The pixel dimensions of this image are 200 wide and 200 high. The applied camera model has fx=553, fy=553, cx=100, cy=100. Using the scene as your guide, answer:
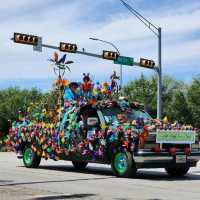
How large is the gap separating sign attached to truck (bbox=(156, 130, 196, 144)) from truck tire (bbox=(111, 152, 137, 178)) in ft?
2.77

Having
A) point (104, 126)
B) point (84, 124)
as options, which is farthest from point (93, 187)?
point (84, 124)

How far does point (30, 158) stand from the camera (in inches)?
685

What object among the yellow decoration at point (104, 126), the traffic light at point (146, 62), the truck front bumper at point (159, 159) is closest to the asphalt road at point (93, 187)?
the truck front bumper at point (159, 159)

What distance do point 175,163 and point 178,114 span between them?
4705 cm

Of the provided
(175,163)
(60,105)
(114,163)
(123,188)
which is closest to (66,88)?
(60,105)

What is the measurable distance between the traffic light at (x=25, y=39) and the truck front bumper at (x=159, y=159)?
513 inches

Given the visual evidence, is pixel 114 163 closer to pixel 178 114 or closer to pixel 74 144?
pixel 74 144

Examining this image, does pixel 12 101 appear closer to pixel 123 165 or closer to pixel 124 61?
pixel 124 61

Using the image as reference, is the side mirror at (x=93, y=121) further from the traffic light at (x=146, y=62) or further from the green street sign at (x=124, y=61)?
the traffic light at (x=146, y=62)

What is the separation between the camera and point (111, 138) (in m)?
14.0

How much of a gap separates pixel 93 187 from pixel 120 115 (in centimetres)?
292

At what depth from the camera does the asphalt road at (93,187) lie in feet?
32.9

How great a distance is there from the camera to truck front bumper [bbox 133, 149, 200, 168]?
1328 cm

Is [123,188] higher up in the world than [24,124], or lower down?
A: lower down
